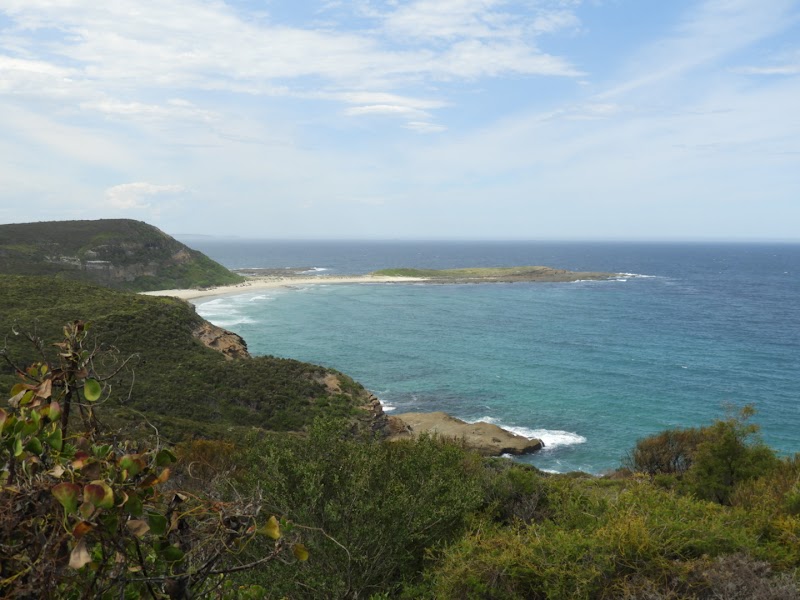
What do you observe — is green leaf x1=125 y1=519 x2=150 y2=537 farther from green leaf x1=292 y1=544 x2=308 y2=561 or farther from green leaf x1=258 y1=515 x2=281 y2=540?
green leaf x1=292 y1=544 x2=308 y2=561

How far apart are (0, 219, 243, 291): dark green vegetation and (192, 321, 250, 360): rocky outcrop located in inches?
1963

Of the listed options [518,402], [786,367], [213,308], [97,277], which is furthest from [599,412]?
[97,277]

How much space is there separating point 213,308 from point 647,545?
89.2m

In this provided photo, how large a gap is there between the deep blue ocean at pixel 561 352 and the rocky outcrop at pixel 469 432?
154cm

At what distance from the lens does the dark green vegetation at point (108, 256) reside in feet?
293

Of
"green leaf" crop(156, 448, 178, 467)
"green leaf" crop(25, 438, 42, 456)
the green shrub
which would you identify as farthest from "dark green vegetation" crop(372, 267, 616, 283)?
"green leaf" crop(25, 438, 42, 456)

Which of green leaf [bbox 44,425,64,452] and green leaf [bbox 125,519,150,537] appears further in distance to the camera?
green leaf [bbox 44,425,64,452]

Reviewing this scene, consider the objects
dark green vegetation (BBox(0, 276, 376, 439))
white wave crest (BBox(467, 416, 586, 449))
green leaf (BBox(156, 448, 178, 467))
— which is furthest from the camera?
white wave crest (BBox(467, 416, 586, 449))

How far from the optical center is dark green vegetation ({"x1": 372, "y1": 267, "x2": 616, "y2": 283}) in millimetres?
137250

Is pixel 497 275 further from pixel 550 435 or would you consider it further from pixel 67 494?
pixel 67 494

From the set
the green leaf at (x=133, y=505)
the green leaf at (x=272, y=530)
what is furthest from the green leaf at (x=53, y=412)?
the green leaf at (x=272, y=530)

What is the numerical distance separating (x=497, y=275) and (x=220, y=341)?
10675 centimetres

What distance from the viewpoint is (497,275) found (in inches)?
5704

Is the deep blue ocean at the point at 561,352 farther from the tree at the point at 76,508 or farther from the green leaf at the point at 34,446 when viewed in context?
the green leaf at the point at 34,446
